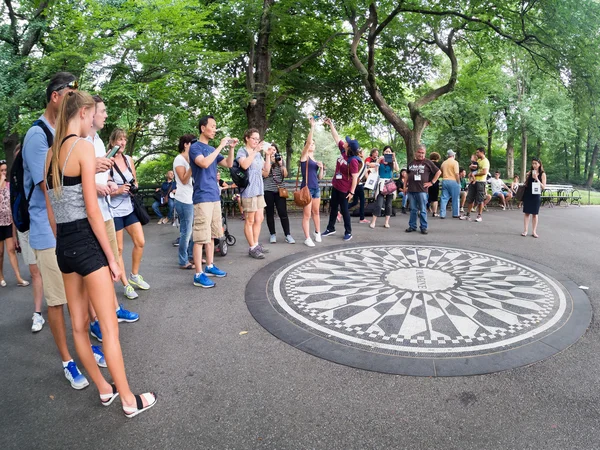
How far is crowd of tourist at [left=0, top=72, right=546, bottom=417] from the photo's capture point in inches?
101

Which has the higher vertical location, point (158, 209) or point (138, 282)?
point (158, 209)

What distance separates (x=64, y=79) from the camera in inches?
123

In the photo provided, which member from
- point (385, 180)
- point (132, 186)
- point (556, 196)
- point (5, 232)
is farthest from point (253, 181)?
point (556, 196)

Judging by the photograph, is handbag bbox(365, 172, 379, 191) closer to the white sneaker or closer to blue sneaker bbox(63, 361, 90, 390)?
the white sneaker

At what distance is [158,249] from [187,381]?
199 inches

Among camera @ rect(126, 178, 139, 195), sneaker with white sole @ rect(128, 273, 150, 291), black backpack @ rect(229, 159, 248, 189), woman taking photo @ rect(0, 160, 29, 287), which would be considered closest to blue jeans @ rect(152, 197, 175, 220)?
black backpack @ rect(229, 159, 248, 189)

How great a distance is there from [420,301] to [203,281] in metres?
2.86

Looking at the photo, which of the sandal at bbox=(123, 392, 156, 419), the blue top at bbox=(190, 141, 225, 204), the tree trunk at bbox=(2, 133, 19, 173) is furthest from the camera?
the tree trunk at bbox=(2, 133, 19, 173)

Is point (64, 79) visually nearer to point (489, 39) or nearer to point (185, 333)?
point (185, 333)

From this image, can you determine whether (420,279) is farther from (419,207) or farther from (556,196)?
(556,196)

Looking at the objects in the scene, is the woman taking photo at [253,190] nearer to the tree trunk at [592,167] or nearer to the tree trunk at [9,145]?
the tree trunk at [9,145]

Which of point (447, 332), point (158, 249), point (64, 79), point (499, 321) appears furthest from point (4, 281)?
point (499, 321)

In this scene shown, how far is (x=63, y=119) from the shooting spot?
8.28 feet

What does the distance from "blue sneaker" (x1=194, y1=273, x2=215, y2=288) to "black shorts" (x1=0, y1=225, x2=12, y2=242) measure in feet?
8.57
